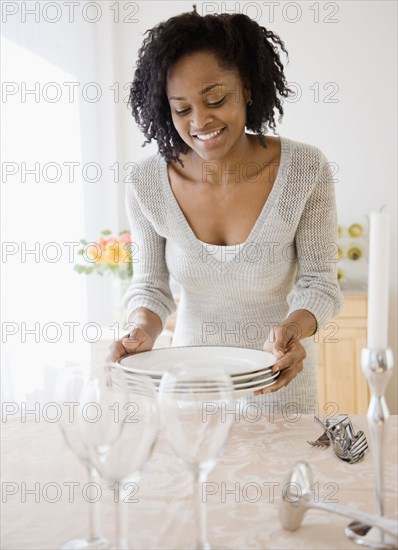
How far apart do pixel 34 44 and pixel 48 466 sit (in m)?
2.17

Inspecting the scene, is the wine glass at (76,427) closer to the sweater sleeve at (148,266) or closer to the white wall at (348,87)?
the sweater sleeve at (148,266)

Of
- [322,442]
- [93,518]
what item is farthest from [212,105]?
[93,518]

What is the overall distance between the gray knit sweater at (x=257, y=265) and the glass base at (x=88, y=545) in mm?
822

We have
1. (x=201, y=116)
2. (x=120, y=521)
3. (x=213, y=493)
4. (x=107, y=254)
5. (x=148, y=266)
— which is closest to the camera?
(x=120, y=521)

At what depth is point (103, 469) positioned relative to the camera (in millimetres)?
837

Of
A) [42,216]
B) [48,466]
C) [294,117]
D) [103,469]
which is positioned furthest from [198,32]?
[294,117]

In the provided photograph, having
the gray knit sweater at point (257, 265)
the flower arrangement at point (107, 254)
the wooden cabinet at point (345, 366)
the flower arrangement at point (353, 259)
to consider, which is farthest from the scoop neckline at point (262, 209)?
the flower arrangement at point (353, 259)

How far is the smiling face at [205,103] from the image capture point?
156 cm

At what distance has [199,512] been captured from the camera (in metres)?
0.83

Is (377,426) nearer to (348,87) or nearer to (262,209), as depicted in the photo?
(262,209)

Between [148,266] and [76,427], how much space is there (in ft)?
3.15

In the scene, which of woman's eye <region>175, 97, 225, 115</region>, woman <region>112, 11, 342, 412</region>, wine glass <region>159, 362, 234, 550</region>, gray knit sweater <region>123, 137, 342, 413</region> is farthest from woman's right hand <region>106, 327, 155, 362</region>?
wine glass <region>159, 362, 234, 550</region>

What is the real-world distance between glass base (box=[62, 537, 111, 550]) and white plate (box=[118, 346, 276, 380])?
0.41 m

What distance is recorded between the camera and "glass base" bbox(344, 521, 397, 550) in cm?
87
